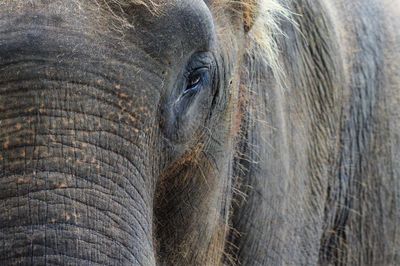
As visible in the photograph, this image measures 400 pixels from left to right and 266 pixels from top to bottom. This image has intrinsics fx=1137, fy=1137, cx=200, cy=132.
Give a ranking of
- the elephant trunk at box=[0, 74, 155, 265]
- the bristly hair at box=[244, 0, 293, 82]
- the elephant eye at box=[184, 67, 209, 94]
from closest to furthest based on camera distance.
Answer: the elephant trunk at box=[0, 74, 155, 265] < the elephant eye at box=[184, 67, 209, 94] < the bristly hair at box=[244, 0, 293, 82]

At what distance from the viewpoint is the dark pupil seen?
11.9 ft

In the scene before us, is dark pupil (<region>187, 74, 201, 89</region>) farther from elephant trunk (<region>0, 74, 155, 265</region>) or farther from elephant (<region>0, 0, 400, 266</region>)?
elephant trunk (<region>0, 74, 155, 265</region>)

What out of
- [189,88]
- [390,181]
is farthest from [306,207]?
[189,88]

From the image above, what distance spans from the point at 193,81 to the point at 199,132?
8.9 inches

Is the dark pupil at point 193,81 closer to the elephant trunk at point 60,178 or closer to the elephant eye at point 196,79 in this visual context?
the elephant eye at point 196,79

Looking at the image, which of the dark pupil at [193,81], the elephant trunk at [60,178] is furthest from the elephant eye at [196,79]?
the elephant trunk at [60,178]

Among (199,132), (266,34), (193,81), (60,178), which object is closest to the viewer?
(60,178)

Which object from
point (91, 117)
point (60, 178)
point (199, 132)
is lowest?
point (199, 132)

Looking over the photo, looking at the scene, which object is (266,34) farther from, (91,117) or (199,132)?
(91,117)

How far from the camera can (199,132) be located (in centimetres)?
381

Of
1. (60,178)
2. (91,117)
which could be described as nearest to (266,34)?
(91,117)

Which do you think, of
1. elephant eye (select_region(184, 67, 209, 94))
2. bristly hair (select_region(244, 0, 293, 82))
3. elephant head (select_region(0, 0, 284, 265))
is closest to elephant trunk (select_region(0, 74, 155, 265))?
elephant head (select_region(0, 0, 284, 265))

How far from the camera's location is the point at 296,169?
4.75 m

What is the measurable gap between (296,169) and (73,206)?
1.85 metres
